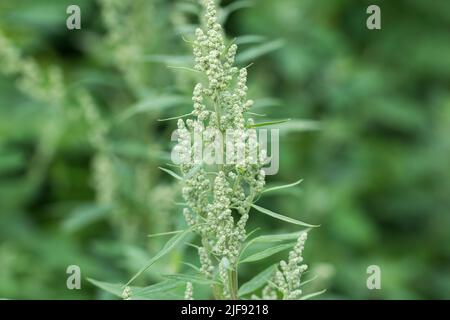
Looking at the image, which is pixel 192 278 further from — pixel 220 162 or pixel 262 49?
pixel 262 49

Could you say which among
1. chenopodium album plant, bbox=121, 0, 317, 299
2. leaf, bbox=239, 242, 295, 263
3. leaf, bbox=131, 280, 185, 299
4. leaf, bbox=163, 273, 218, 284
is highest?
chenopodium album plant, bbox=121, 0, 317, 299

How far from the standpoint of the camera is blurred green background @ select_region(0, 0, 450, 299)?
12.0 ft

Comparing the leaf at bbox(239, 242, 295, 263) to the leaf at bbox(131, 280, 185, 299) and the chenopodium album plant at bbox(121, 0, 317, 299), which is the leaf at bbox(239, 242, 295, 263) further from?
the leaf at bbox(131, 280, 185, 299)

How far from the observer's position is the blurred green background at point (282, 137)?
3.67 meters

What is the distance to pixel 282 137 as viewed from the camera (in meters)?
4.01

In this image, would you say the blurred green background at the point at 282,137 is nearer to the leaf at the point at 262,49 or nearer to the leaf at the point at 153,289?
the leaf at the point at 262,49

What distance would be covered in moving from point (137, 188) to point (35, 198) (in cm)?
145


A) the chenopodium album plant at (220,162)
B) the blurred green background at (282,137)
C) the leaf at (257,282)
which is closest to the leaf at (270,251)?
the chenopodium album plant at (220,162)

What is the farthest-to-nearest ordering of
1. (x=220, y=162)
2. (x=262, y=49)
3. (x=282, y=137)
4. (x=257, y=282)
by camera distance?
(x=282, y=137) → (x=262, y=49) → (x=257, y=282) → (x=220, y=162)

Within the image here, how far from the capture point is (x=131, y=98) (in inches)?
163

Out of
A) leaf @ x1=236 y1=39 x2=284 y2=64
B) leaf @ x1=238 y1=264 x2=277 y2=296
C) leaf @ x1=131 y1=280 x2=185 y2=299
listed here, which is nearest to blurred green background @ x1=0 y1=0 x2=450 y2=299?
leaf @ x1=236 y1=39 x2=284 y2=64

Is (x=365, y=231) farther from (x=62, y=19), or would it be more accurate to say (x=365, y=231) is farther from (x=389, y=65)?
(x=62, y=19)

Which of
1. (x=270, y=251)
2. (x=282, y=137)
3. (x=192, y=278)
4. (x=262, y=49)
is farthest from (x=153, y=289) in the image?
(x=282, y=137)
